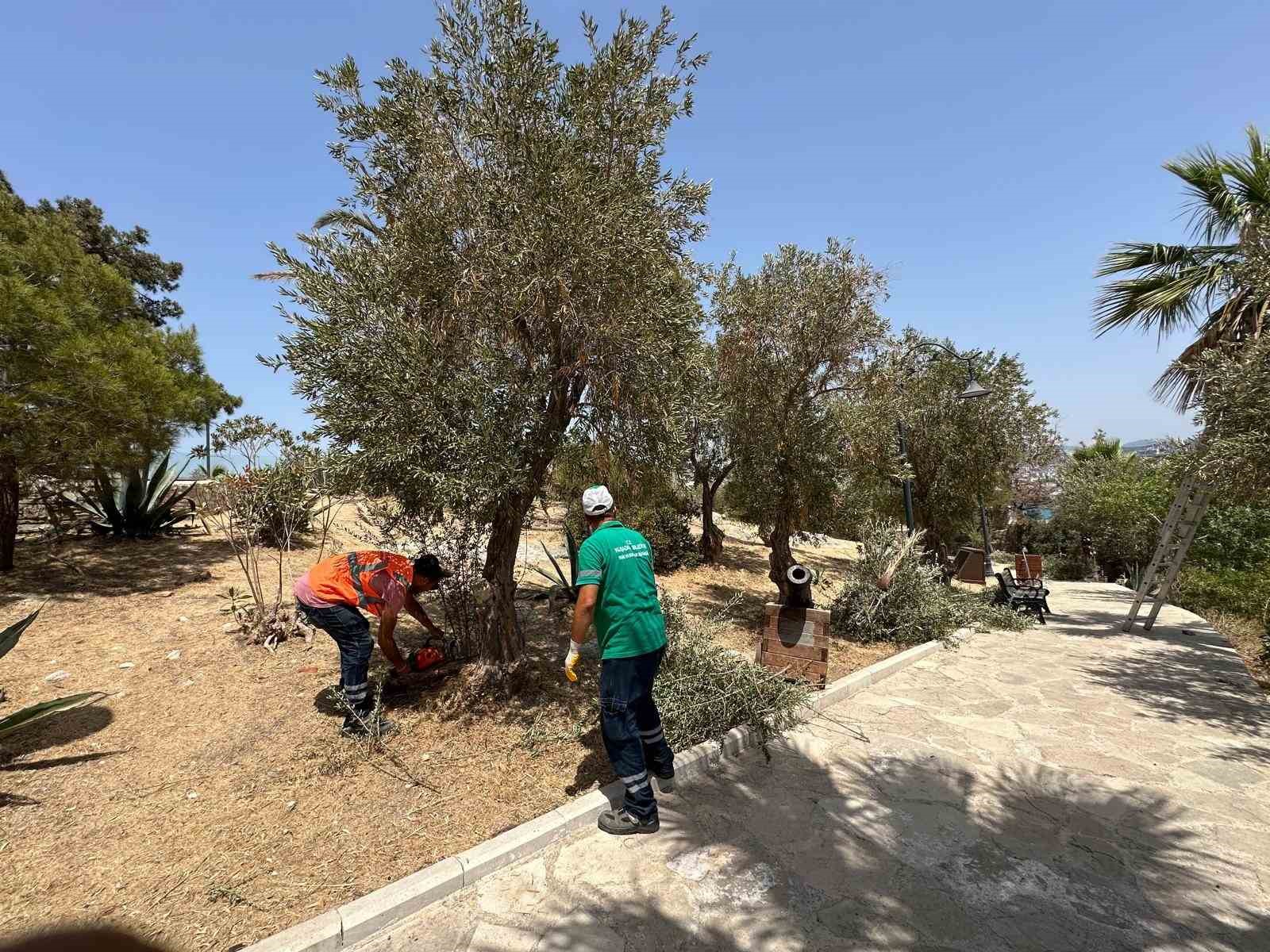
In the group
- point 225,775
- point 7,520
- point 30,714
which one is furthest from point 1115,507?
point 7,520

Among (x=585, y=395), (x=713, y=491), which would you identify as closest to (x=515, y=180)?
(x=585, y=395)

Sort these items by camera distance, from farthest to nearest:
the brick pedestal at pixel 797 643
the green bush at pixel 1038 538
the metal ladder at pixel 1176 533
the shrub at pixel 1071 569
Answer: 1. the green bush at pixel 1038 538
2. the shrub at pixel 1071 569
3. the metal ladder at pixel 1176 533
4. the brick pedestal at pixel 797 643

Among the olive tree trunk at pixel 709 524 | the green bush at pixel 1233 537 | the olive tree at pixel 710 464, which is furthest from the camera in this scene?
the olive tree trunk at pixel 709 524

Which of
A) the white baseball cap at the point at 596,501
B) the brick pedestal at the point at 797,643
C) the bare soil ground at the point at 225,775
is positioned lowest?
the bare soil ground at the point at 225,775

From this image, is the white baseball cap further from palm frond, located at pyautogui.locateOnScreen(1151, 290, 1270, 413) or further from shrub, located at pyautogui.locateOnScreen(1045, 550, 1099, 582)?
shrub, located at pyautogui.locateOnScreen(1045, 550, 1099, 582)

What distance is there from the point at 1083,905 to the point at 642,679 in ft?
8.63

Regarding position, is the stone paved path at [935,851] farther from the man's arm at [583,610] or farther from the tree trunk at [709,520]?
the tree trunk at [709,520]

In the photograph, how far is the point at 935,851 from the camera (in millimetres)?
3533

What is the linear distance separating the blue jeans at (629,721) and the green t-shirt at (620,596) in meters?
0.09

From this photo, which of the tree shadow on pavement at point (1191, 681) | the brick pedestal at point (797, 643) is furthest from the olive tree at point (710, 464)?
the tree shadow on pavement at point (1191, 681)

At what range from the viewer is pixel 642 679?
12.3ft

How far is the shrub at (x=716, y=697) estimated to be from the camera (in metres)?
4.64

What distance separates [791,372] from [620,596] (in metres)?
5.62

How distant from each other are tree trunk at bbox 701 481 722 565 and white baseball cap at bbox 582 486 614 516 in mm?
9535
